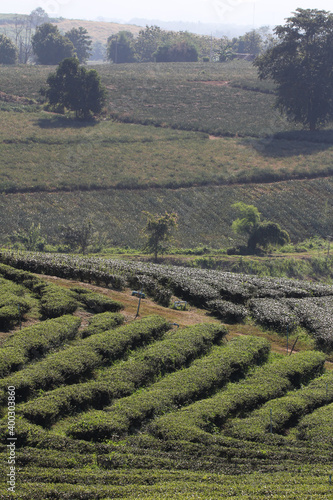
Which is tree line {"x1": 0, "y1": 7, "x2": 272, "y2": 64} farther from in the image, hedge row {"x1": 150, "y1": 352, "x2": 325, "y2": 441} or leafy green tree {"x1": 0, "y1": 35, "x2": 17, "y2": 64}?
hedge row {"x1": 150, "y1": 352, "x2": 325, "y2": 441}

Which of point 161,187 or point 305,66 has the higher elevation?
point 305,66

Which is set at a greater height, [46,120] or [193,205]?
[46,120]

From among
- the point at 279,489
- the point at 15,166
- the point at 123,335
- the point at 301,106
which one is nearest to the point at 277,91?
the point at 301,106

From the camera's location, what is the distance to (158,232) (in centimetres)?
5381

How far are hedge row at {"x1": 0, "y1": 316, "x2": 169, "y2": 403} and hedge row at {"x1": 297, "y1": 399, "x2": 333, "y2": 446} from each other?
7803mm

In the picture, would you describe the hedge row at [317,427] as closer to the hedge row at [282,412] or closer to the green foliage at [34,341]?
the hedge row at [282,412]

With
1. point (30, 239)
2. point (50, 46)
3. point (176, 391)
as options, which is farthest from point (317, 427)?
point (50, 46)

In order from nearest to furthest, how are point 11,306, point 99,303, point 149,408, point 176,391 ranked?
point 149,408 → point 176,391 → point 11,306 → point 99,303

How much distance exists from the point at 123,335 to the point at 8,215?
40.2 m

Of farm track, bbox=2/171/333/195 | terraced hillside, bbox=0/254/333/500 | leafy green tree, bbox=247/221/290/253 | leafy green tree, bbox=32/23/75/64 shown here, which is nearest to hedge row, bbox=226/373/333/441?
terraced hillside, bbox=0/254/333/500

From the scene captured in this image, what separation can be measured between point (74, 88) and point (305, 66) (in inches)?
1617

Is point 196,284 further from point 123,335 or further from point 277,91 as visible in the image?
point 277,91

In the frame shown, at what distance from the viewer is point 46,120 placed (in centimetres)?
9094

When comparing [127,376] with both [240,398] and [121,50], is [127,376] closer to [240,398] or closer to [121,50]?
[240,398]
